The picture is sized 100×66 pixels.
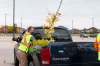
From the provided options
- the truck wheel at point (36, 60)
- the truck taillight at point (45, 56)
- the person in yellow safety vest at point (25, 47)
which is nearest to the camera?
the truck taillight at point (45, 56)

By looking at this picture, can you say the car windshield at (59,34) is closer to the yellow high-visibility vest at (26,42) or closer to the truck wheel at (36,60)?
the yellow high-visibility vest at (26,42)

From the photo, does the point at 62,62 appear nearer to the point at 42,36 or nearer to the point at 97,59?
the point at 97,59

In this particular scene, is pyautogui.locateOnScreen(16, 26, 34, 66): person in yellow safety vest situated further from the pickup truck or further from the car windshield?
the car windshield

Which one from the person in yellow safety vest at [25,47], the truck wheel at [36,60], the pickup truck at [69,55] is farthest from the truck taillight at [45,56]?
the person in yellow safety vest at [25,47]

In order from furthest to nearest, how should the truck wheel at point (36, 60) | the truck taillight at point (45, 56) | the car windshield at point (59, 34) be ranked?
the car windshield at point (59, 34), the truck wheel at point (36, 60), the truck taillight at point (45, 56)

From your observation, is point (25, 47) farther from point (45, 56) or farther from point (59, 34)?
point (59, 34)

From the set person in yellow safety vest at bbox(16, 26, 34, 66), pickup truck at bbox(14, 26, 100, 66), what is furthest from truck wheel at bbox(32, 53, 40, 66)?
person in yellow safety vest at bbox(16, 26, 34, 66)

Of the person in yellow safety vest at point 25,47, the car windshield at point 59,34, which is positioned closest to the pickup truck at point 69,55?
the person in yellow safety vest at point 25,47

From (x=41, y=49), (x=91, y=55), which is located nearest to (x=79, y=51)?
(x=91, y=55)

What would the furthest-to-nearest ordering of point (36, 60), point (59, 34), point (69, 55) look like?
point (59, 34), point (36, 60), point (69, 55)

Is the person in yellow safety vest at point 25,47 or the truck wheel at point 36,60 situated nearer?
the truck wheel at point 36,60

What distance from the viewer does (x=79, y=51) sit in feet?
33.4

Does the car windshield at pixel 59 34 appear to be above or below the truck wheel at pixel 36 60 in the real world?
above

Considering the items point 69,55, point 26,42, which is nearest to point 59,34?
point 26,42
